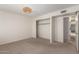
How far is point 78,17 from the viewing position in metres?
2.44

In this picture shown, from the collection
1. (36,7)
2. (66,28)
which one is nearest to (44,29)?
(36,7)

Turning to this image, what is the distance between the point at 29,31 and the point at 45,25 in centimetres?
70

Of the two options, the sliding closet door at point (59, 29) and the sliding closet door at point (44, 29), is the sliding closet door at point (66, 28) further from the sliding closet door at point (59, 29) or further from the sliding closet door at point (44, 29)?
the sliding closet door at point (44, 29)

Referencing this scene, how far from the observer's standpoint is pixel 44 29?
2.90m

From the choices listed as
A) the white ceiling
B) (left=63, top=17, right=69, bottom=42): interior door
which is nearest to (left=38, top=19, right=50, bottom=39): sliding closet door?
the white ceiling

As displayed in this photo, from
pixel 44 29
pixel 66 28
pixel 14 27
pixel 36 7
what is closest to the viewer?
A: pixel 36 7

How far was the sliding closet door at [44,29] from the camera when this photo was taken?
2.87 meters

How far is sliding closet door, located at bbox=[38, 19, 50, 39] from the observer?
2867 mm

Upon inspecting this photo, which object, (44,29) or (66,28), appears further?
(66,28)

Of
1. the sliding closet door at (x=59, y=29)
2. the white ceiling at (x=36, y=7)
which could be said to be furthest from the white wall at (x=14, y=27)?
the sliding closet door at (x=59, y=29)

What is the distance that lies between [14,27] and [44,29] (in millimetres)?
1267

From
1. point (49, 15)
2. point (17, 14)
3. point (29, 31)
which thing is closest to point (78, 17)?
point (49, 15)

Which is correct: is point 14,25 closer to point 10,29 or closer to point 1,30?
point 10,29

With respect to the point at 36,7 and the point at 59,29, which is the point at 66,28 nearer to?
the point at 59,29
